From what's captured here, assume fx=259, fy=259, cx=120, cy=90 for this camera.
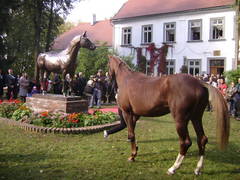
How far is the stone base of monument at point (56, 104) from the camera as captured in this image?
9172 mm

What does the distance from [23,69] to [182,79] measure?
66.3 feet

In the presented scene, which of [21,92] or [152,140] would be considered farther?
[21,92]

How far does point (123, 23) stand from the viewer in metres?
28.5

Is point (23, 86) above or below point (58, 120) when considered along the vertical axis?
above

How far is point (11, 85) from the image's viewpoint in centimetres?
1426

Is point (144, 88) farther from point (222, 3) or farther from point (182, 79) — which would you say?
point (222, 3)

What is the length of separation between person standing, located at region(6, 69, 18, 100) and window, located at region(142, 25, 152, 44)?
51.2 ft

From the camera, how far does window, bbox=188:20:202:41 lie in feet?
78.5

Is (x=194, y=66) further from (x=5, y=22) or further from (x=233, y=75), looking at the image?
(x=5, y=22)

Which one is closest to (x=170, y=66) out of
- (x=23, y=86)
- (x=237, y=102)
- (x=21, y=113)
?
(x=237, y=102)

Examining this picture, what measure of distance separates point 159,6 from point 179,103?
24362mm

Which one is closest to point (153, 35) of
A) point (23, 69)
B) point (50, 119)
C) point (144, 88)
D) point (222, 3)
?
point (222, 3)

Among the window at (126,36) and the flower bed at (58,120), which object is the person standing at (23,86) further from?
the window at (126,36)

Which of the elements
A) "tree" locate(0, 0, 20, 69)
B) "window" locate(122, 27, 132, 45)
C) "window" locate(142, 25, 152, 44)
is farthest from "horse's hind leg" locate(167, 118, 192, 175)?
"window" locate(122, 27, 132, 45)
